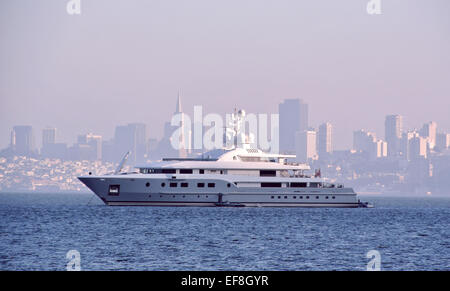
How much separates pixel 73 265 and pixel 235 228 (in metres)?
22.5

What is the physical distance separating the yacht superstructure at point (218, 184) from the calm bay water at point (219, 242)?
514 cm

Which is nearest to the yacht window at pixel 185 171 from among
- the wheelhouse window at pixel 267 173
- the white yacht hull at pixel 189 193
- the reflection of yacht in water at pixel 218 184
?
the reflection of yacht in water at pixel 218 184

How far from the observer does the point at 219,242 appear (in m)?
47.8

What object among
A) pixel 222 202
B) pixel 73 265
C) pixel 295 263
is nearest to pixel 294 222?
pixel 222 202

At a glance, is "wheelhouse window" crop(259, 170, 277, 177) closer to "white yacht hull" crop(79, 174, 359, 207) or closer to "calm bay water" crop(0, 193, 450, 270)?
"white yacht hull" crop(79, 174, 359, 207)

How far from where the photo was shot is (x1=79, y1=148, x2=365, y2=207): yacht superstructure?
7838 cm

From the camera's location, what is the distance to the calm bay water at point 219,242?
38531 mm

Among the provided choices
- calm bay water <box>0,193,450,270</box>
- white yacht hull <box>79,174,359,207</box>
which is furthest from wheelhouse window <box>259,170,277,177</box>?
calm bay water <box>0,193,450,270</box>

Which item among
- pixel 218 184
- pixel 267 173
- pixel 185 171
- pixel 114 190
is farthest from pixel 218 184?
pixel 114 190

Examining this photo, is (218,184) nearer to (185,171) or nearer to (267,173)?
(185,171)

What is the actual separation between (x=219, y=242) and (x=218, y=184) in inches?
1248

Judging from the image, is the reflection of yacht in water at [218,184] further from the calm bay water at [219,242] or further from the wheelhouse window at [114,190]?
the calm bay water at [219,242]
